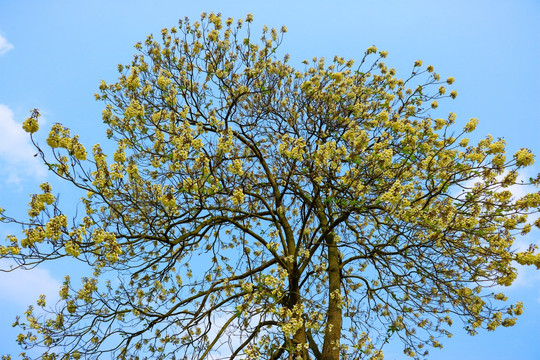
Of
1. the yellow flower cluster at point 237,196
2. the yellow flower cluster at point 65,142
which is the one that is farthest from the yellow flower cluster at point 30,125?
the yellow flower cluster at point 237,196

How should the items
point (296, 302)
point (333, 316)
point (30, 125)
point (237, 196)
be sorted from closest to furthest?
1. point (30, 125)
2. point (237, 196)
3. point (296, 302)
4. point (333, 316)

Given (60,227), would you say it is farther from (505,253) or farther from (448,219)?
(505,253)

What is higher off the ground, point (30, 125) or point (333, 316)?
point (30, 125)

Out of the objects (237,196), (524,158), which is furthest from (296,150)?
(524,158)

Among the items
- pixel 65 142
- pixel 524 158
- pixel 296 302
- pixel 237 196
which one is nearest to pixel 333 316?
pixel 296 302

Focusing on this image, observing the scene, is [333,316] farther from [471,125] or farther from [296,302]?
[471,125]

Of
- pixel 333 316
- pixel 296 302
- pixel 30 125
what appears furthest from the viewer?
pixel 333 316

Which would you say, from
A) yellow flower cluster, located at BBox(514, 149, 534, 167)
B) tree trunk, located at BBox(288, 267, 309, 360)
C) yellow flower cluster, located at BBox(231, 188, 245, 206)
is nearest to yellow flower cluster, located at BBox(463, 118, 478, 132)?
yellow flower cluster, located at BBox(514, 149, 534, 167)

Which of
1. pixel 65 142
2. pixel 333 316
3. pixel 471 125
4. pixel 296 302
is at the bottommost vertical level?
pixel 296 302

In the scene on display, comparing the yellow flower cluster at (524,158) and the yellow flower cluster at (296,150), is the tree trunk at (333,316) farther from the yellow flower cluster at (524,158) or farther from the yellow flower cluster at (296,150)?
the yellow flower cluster at (524,158)

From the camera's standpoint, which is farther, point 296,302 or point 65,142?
point 296,302

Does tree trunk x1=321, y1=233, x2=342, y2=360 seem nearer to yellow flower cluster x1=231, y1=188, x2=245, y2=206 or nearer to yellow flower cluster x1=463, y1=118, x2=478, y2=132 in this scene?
yellow flower cluster x1=231, y1=188, x2=245, y2=206

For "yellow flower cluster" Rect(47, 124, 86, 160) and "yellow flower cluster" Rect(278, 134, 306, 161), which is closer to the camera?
"yellow flower cluster" Rect(47, 124, 86, 160)

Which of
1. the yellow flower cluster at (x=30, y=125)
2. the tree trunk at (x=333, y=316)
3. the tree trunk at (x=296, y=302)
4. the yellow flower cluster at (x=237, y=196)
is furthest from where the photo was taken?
the tree trunk at (x=333, y=316)
